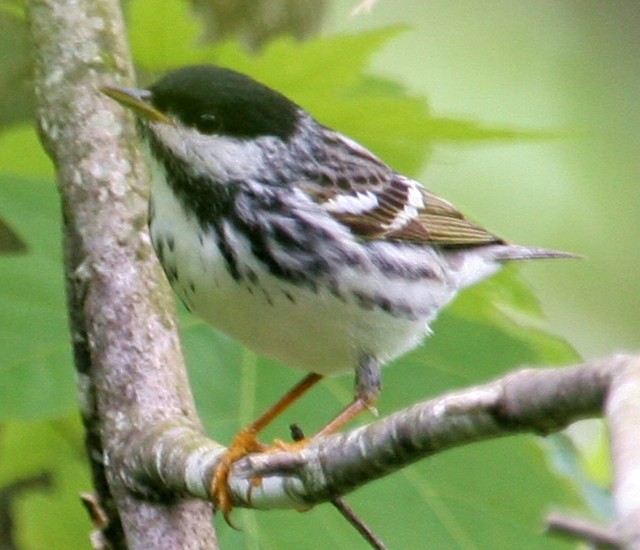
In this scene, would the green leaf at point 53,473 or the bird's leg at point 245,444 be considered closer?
the bird's leg at point 245,444

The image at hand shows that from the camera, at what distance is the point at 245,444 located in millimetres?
2596

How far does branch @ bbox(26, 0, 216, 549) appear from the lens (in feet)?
8.25

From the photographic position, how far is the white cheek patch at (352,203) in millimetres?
2750

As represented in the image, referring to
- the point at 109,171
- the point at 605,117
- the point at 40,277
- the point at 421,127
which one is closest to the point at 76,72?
the point at 109,171

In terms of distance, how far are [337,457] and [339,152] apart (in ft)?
4.31

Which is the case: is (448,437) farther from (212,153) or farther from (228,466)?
(212,153)

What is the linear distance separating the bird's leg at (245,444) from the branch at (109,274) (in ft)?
0.35

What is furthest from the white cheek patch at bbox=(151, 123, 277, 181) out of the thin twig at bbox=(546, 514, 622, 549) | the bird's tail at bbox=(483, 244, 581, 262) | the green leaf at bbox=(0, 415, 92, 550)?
the thin twig at bbox=(546, 514, 622, 549)

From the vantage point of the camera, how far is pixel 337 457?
1.76 m

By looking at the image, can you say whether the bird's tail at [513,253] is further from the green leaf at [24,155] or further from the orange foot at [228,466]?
the green leaf at [24,155]

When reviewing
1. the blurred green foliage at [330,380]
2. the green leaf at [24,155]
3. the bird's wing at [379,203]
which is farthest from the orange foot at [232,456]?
the green leaf at [24,155]

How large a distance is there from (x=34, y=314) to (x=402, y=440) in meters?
1.34

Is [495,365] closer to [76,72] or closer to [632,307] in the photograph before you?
[76,72]

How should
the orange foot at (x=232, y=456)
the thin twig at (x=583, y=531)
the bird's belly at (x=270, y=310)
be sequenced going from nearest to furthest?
the thin twig at (x=583, y=531), the orange foot at (x=232, y=456), the bird's belly at (x=270, y=310)
